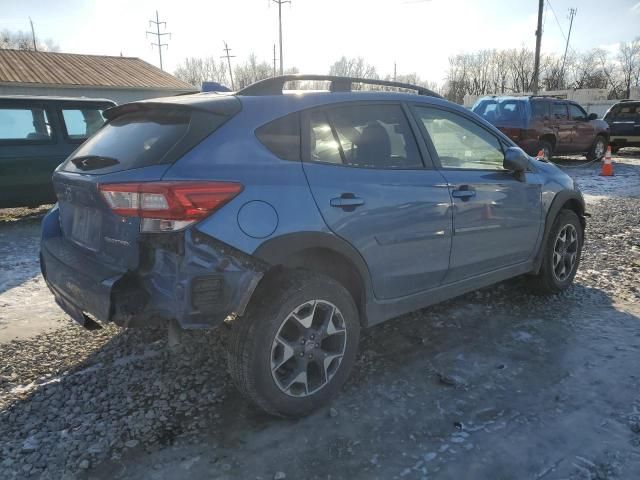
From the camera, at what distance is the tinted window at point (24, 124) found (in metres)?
7.18

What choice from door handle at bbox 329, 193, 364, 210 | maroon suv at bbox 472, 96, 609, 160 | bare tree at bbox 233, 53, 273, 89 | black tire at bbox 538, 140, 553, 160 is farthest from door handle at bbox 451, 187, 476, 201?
bare tree at bbox 233, 53, 273, 89

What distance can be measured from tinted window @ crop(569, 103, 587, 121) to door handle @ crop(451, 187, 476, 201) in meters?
13.5

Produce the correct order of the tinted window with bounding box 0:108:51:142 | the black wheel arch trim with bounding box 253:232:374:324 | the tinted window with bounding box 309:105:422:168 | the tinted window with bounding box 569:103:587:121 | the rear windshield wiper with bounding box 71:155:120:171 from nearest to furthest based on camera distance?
1. the black wheel arch trim with bounding box 253:232:374:324
2. the rear windshield wiper with bounding box 71:155:120:171
3. the tinted window with bounding box 309:105:422:168
4. the tinted window with bounding box 0:108:51:142
5. the tinted window with bounding box 569:103:587:121

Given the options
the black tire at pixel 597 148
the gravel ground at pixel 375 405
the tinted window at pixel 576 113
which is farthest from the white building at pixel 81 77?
the gravel ground at pixel 375 405

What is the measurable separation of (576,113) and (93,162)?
15.7 metres

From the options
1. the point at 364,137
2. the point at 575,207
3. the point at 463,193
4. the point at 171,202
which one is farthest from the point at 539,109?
the point at 171,202

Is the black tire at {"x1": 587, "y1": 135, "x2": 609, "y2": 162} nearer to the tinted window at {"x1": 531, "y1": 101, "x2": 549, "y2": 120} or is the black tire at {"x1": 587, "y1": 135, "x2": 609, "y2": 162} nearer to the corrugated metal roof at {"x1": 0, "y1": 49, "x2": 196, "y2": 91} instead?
the tinted window at {"x1": 531, "y1": 101, "x2": 549, "y2": 120}

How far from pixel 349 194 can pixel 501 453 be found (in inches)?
58.1

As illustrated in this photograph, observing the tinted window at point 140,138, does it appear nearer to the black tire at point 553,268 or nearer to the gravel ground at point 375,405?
the gravel ground at point 375,405

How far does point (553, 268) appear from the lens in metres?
4.28

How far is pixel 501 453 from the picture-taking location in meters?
2.36

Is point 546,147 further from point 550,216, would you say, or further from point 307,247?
point 307,247

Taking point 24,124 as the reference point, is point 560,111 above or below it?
above

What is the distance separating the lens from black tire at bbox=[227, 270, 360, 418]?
2436 mm
